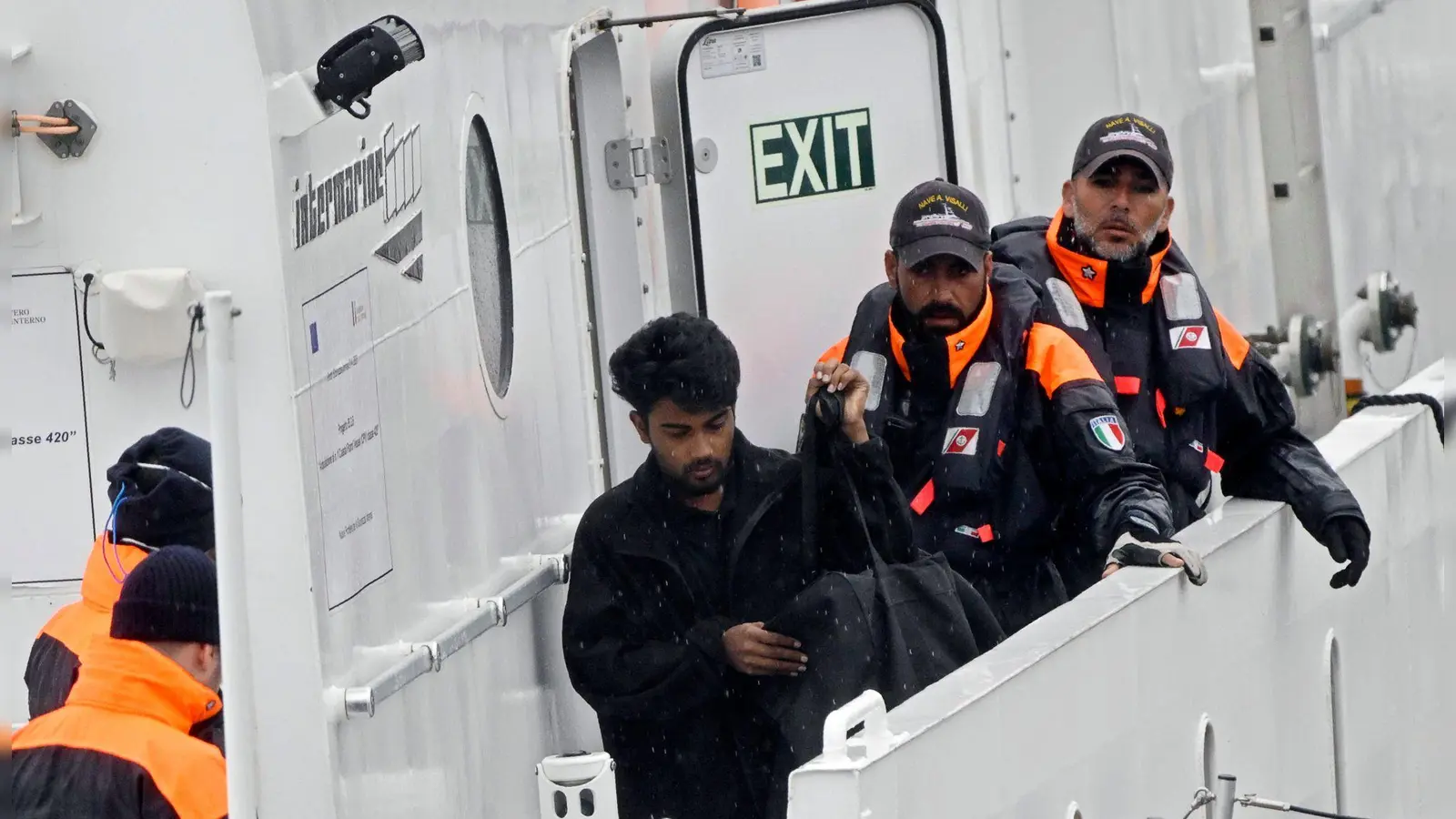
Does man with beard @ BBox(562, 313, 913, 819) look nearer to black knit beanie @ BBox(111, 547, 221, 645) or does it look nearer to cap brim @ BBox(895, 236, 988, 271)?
cap brim @ BBox(895, 236, 988, 271)

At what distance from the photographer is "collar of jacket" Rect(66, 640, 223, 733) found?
3264 millimetres

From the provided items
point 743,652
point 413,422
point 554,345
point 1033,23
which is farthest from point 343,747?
point 1033,23

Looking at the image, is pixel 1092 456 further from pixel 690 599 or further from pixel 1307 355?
pixel 1307 355

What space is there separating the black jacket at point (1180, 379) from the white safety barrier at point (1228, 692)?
4.6 inches

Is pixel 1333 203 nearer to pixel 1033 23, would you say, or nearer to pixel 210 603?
pixel 1033 23

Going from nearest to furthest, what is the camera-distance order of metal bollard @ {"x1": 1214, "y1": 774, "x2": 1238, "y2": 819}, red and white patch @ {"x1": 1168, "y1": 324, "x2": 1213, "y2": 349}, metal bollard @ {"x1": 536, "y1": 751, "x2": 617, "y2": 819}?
metal bollard @ {"x1": 536, "y1": 751, "x2": 617, "y2": 819} → metal bollard @ {"x1": 1214, "y1": 774, "x2": 1238, "y2": 819} → red and white patch @ {"x1": 1168, "y1": 324, "x2": 1213, "y2": 349}

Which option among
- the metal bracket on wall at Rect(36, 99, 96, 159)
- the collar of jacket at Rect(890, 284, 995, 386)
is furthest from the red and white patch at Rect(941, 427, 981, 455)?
the metal bracket on wall at Rect(36, 99, 96, 159)

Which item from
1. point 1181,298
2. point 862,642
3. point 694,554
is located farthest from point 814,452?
point 1181,298

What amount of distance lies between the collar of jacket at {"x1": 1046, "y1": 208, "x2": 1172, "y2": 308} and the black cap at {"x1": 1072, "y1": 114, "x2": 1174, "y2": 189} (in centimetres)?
15

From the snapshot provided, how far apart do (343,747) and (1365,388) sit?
4.88 m

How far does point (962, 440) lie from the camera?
4.46m

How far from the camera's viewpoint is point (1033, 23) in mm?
6277

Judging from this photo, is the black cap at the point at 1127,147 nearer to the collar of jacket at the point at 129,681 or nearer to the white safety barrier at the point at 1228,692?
the white safety barrier at the point at 1228,692

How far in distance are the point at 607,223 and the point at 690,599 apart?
1.04 meters
